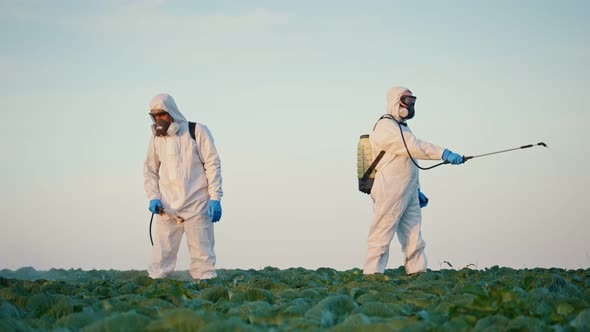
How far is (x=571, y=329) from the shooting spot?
4.98 m

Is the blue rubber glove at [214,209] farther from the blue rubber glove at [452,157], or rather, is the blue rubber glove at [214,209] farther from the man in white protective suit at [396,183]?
the blue rubber glove at [452,157]

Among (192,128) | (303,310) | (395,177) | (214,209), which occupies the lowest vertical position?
(303,310)

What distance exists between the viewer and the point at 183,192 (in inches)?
391

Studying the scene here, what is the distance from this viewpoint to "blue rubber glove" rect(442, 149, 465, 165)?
10.3 meters

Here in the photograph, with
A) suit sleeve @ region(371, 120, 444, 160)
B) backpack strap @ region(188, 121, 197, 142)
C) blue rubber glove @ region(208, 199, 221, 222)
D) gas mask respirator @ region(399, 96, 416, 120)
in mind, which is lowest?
blue rubber glove @ region(208, 199, 221, 222)

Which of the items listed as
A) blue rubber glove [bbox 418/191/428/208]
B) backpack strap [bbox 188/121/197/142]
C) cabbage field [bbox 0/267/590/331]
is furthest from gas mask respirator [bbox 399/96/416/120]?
cabbage field [bbox 0/267/590/331]

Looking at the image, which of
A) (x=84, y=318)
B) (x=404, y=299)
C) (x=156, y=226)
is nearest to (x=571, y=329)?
(x=404, y=299)

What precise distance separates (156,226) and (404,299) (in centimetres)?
412

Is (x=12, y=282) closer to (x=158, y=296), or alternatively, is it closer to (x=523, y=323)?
(x=158, y=296)

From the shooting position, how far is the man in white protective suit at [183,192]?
9961 mm

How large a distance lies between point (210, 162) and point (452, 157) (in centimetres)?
283

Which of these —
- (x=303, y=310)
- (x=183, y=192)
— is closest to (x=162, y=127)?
(x=183, y=192)

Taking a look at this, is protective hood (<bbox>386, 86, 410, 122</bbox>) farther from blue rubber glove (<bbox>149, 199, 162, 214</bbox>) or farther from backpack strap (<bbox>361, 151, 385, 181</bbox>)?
blue rubber glove (<bbox>149, 199, 162, 214</bbox>)

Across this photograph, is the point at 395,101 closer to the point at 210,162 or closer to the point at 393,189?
the point at 393,189
